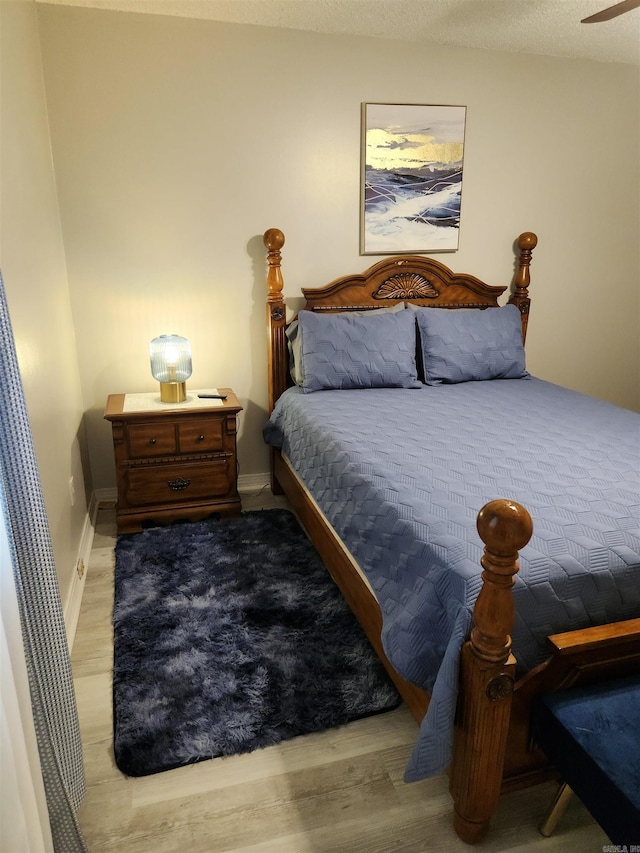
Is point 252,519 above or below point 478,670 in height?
below

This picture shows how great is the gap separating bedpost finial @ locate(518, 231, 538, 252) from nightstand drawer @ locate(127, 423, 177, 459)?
91.3 inches

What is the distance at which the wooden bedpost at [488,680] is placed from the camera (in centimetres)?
116

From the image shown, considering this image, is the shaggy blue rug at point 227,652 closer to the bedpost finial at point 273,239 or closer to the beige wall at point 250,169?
the beige wall at point 250,169

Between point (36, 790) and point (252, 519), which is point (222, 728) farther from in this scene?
point (252, 519)

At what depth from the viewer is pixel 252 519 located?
9.89 feet

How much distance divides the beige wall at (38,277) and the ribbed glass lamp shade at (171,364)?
1.34 ft

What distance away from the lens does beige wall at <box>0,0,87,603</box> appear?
1916mm

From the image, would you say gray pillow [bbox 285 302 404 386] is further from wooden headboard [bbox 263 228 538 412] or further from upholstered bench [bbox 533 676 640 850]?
upholstered bench [bbox 533 676 640 850]

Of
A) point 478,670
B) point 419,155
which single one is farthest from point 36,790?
point 419,155

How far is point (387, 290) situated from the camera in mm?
3350

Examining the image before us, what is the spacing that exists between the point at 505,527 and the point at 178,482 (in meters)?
2.10

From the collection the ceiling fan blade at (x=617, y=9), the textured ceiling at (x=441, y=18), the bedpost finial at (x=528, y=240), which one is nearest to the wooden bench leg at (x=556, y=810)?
the ceiling fan blade at (x=617, y=9)

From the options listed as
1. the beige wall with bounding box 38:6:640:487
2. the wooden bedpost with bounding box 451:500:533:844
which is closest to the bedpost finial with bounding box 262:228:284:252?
the beige wall with bounding box 38:6:640:487

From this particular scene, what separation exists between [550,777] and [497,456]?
965 millimetres
